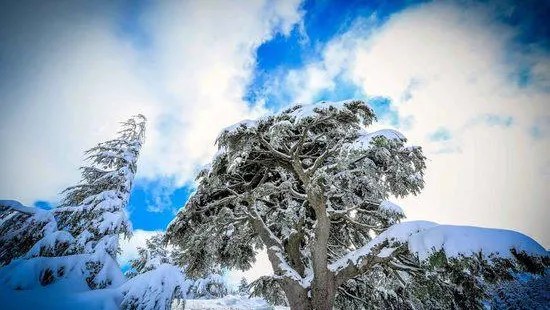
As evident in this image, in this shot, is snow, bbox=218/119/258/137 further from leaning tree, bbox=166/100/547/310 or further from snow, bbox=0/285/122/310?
snow, bbox=0/285/122/310

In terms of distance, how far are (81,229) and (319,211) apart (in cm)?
1180

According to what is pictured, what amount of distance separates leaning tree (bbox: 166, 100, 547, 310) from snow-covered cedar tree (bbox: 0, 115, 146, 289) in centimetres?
291

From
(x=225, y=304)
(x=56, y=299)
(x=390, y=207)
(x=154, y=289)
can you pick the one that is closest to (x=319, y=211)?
(x=390, y=207)

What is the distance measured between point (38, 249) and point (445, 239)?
38.1 ft

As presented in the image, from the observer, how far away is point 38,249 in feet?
27.7

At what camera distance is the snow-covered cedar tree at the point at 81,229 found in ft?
23.2

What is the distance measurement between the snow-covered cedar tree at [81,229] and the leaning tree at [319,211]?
2909 mm

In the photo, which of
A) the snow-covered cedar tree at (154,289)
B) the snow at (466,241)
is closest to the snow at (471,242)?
the snow at (466,241)

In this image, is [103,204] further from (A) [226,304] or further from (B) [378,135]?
(A) [226,304]

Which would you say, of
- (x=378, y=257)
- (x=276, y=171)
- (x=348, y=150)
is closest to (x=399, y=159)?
(x=348, y=150)

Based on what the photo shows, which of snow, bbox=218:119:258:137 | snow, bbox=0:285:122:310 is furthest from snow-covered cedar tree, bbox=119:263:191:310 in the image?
snow, bbox=218:119:258:137

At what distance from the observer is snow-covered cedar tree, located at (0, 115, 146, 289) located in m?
7.06

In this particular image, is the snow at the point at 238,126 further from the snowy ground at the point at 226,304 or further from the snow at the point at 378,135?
the snowy ground at the point at 226,304

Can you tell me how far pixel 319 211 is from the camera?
7.81 m
